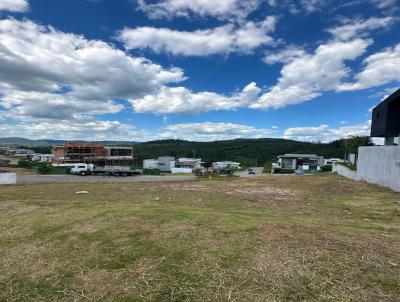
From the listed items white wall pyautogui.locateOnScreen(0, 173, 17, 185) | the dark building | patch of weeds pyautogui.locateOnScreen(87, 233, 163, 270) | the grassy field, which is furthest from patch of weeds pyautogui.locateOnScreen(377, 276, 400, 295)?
white wall pyautogui.locateOnScreen(0, 173, 17, 185)

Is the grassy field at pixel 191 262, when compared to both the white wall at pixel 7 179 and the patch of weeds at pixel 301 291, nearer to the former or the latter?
the patch of weeds at pixel 301 291

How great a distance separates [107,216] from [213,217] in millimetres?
3149

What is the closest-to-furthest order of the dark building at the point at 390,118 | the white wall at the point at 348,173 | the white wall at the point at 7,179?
the dark building at the point at 390,118, the white wall at the point at 348,173, the white wall at the point at 7,179

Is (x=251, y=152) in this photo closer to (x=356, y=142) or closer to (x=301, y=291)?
(x=356, y=142)

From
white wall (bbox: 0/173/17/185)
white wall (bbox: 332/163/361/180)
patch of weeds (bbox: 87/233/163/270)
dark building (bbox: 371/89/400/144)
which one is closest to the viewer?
patch of weeds (bbox: 87/233/163/270)

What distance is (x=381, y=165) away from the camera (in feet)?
67.5

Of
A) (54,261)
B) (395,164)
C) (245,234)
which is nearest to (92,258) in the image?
(54,261)

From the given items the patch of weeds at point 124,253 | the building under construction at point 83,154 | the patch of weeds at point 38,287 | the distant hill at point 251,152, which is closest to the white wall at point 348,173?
the patch of weeds at point 124,253

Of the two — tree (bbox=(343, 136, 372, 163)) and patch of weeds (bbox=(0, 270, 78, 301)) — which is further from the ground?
tree (bbox=(343, 136, 372, 163))

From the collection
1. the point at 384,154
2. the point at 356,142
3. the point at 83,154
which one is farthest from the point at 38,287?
the point at 83,154

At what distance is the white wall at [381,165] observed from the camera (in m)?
18.1

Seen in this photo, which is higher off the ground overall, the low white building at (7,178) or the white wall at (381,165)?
the white wall at (381,165)

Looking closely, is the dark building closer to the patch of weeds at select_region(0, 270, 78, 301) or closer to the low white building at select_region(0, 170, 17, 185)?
the patch of weeds at select_region(0, 270, 78, 301)

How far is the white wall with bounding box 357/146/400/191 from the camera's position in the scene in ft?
59.5
